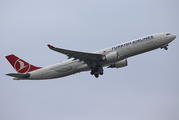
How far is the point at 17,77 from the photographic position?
44.5 meters

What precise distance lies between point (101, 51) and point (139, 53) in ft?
21.4

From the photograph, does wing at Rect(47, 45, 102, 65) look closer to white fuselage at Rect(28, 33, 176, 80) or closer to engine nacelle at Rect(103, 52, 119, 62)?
white fuselage at Rect(28, 33, 176, 80)

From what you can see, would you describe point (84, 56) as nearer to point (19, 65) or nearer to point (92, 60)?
point (92, 60)

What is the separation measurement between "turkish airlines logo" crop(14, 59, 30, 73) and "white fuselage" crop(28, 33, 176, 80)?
191 cm

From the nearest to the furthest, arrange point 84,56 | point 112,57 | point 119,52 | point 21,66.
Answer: point 112,57 → point 84,56 → point 119,52 → point 21,66

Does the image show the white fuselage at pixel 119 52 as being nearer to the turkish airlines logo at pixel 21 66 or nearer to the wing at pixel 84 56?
the wing at pixel 84 56

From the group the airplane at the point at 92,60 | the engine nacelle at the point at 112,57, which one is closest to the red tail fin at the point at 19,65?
the airplane at the point at 92,60

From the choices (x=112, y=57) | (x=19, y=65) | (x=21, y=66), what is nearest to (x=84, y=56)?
(x=112, y=57)

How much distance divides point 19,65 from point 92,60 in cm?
1432

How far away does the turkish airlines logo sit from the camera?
1825 inches

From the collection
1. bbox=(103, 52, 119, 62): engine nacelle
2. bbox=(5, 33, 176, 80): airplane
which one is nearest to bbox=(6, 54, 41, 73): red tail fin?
bbox=(5, 33, 176, 80): airplane

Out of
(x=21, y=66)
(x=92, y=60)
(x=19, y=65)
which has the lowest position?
(x=92, y=60)

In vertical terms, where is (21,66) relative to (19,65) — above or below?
below

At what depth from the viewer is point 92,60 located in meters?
42.7
